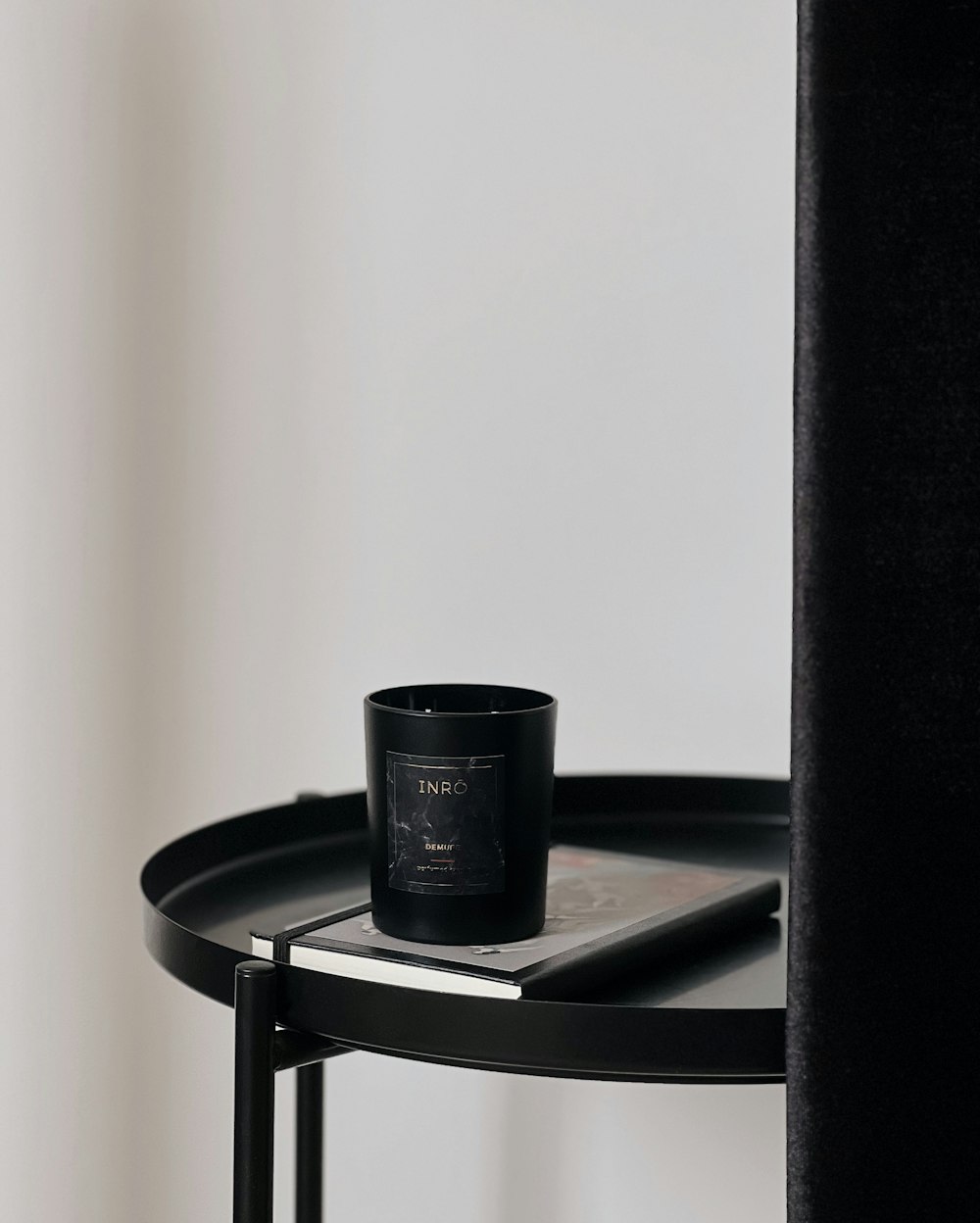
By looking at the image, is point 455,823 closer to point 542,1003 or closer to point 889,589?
point 542,1003

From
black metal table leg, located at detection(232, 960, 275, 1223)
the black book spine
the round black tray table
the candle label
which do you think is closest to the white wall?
the round black tray table

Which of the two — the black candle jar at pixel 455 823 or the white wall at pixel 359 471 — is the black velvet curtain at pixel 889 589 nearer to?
the black candle jar at pixel 455 823

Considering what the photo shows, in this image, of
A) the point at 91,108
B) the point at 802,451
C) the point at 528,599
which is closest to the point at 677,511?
the point at 528,599

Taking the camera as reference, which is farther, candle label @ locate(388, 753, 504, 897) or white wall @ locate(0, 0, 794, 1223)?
white wall @ locate(0, 0, 794, 1223)

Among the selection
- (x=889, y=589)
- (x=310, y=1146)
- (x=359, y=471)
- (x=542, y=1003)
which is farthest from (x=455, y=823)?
(x=359, y=471)

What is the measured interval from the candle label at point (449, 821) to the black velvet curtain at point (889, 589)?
0.63 feet

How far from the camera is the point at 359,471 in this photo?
4.24 ft

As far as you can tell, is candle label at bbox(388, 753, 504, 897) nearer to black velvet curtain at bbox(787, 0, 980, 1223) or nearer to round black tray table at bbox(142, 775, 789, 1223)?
round black tray table at bbox(142, 775, 789, 1223)

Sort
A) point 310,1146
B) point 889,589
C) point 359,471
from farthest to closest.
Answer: point 359,471 < point 310,1146 < point 889,589

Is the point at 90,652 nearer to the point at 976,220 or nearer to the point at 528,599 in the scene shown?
the point at 528,599

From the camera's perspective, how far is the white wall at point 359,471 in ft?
3.95

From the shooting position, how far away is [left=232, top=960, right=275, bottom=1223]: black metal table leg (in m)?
0.64

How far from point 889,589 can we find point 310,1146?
2.48ft

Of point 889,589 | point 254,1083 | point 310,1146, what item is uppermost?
point 889,589
